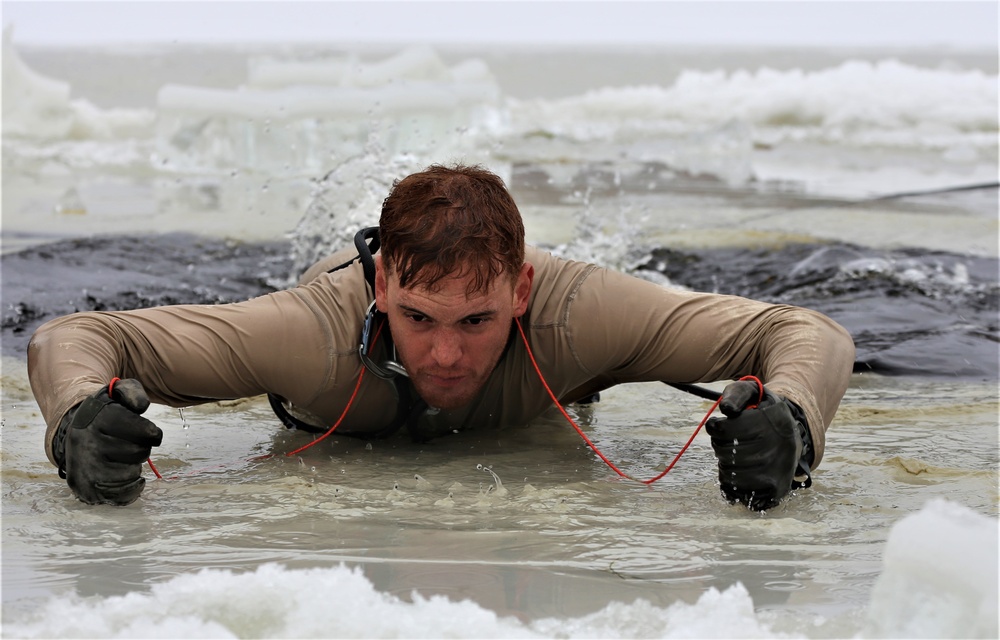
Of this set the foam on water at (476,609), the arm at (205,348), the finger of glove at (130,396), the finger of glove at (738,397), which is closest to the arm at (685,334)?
the finger of glove at (738,397)

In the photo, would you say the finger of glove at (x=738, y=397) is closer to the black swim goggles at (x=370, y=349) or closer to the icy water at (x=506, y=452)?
the icy water at (x=506, y=452)

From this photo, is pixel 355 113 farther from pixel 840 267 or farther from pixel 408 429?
pixel 408 429

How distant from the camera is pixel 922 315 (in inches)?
225

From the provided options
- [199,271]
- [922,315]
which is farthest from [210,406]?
[922,315]

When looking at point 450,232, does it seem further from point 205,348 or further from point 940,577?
point 940,577

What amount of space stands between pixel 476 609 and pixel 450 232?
43.7 inches

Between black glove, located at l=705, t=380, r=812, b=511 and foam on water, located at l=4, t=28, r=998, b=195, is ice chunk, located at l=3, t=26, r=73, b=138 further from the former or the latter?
black glove, located at l=705, t=380, r=812, b=511

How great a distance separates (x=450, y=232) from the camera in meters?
3.08

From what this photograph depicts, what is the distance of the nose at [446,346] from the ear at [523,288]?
23 cm

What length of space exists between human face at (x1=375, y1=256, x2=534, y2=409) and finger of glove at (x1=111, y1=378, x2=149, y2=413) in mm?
713

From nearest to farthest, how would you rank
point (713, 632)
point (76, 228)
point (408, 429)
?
point (713, 632) → point (408, 429) → point (76, 228)

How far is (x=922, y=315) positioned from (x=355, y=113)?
7615 millimetres

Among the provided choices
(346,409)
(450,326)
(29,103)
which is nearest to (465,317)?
(450,326)

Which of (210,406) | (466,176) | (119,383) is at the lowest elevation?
(210,406)
